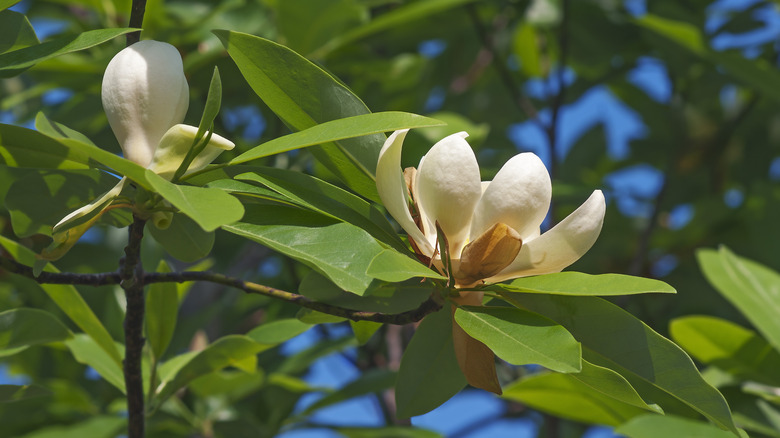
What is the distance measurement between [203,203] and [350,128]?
0.12 meters

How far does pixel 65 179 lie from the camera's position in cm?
65

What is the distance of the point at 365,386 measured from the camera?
136 centimetres

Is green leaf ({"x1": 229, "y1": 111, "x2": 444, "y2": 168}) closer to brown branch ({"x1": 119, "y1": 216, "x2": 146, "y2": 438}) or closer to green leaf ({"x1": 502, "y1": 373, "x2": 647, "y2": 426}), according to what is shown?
brown branch ({"x1": 119, "y1": 216, "x2": 146, "y2": 438})

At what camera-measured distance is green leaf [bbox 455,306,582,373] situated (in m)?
0.55

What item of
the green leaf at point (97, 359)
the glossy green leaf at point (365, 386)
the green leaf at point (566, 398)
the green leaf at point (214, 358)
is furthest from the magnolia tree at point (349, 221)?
the glossy green leaf at point (365, 386)

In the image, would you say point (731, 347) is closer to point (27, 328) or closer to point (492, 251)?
point (492, 251)

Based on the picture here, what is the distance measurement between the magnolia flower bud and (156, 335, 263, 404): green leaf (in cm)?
32

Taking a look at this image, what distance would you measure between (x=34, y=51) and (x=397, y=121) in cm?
30

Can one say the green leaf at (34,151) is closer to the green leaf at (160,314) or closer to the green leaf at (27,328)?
the green leaf at (27,328)

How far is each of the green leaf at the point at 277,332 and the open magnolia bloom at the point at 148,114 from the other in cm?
30

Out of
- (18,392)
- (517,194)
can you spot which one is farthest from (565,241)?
(18,392)

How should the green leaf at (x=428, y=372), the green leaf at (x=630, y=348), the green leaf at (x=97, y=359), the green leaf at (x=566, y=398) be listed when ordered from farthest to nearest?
1. the green leaf at (x=566, y=398)
2. the green leaf at (x=97, y=359)
3. the green leaf at (x=428, y=372)
4. the green leaf at (x=630, y=348)

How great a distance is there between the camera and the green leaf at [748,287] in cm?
116

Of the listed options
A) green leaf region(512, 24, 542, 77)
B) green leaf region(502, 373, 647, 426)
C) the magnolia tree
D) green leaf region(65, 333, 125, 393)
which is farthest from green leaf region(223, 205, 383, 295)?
green leaf region(512, 24, 542, 77)
